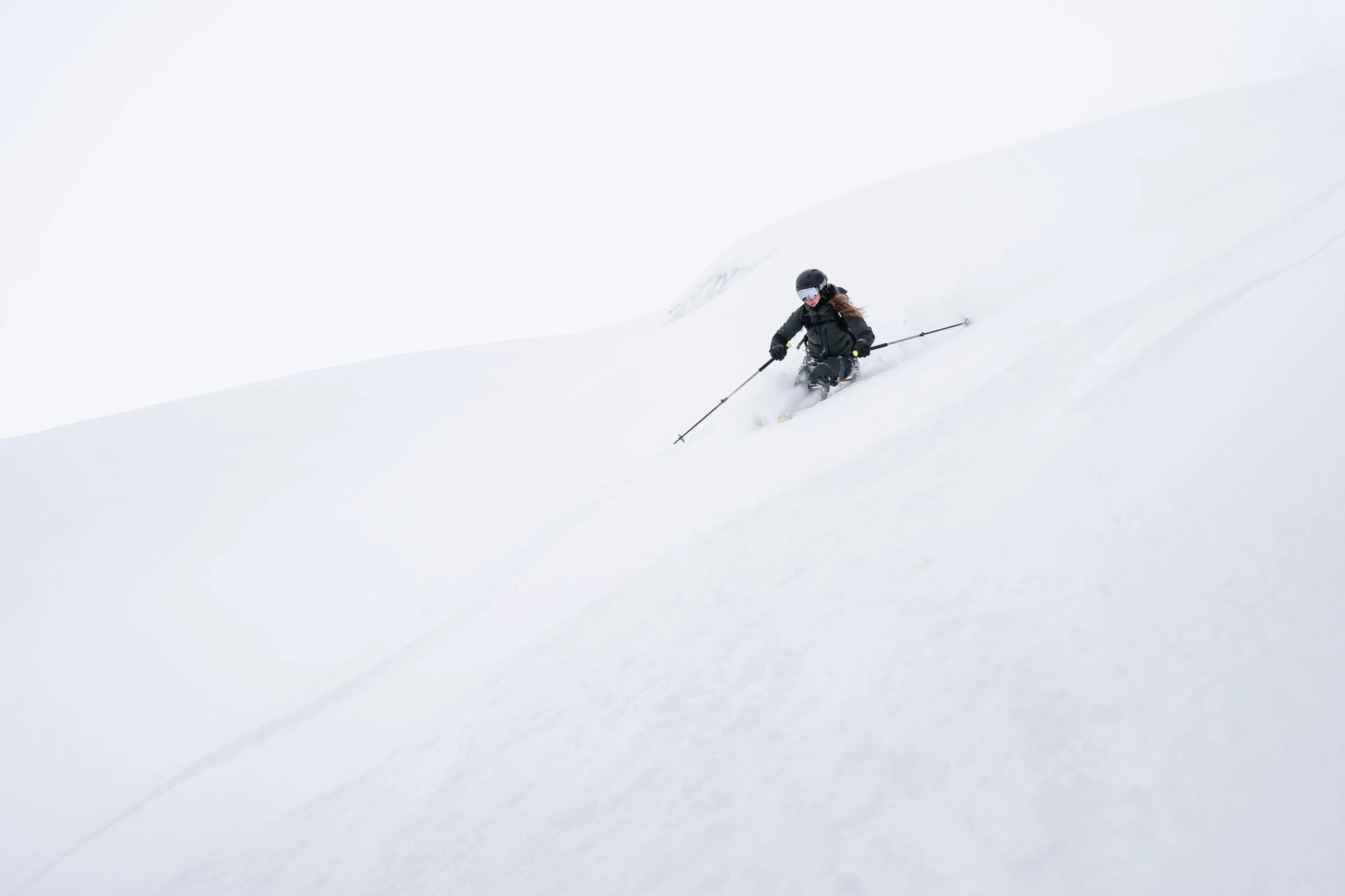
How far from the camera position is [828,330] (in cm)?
879

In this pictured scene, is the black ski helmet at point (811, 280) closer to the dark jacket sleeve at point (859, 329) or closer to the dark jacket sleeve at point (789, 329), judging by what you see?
the dark jacket sleeve at point (789, 329)

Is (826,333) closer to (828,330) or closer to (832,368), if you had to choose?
(828,330)

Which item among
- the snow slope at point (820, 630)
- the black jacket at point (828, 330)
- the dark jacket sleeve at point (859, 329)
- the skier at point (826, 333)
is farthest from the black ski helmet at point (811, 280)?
the snow slope at point (820, 630)

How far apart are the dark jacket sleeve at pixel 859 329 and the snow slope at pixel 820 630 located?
736 millimetres

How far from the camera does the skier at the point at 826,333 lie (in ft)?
28.3

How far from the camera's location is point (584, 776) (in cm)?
392

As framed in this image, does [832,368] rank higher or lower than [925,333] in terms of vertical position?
higher

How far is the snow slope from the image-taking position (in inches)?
112

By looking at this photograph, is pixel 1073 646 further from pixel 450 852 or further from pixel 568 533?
pixel 568 533

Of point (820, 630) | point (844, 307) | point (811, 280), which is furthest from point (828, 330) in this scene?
point (820, 630)

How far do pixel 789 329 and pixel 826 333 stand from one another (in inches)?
20.2

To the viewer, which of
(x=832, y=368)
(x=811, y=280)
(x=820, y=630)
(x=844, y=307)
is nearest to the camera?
(x=820, y=630)

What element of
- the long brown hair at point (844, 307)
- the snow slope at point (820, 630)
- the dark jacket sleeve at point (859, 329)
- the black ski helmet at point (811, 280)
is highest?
the black ski helmet at point (811, 280)

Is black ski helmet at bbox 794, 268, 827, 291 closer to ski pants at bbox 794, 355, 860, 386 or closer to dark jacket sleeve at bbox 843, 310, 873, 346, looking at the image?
dark jacket sleeve at bbox 843, 310, 873, 346
